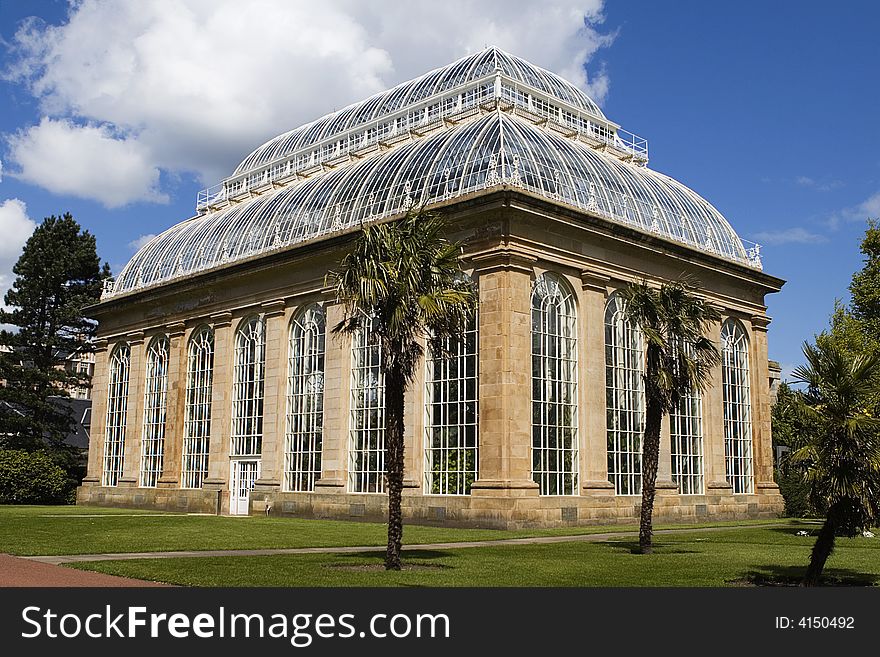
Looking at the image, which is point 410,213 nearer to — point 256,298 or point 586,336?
point 586,336

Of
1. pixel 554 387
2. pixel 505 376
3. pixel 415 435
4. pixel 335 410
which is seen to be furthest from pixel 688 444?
pixel 335 410

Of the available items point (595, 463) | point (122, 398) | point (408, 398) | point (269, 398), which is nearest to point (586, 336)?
point (595, 463)

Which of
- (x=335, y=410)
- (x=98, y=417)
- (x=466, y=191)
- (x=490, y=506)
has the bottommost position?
(x=490, y=506)

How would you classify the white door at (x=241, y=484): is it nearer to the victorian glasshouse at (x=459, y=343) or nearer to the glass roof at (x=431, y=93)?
the victorian glasshouse at (x=459, y=343)

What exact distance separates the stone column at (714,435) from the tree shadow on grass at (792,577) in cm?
2397

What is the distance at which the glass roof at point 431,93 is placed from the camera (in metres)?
50.2

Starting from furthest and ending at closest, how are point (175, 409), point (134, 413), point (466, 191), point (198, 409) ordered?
point (134, 413) → point (175, 409) → point (198, 409) → point (466, 191)

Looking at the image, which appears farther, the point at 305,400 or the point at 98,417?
the point at 98,417

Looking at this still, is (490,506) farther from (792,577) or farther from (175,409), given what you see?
(175,409)

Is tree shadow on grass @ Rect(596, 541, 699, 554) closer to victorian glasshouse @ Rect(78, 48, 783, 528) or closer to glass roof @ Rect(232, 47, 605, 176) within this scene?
victorian glasshouse @ Rect(78, 48, 783, 528)

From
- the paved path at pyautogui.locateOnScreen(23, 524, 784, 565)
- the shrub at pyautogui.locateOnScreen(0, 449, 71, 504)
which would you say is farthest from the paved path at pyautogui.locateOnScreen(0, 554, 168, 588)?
the shrub at pyautogui.locateOnScreen(0, 449, 71, 504)

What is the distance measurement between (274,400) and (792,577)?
3128 centimetres

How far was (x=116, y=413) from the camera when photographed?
5884 cm
